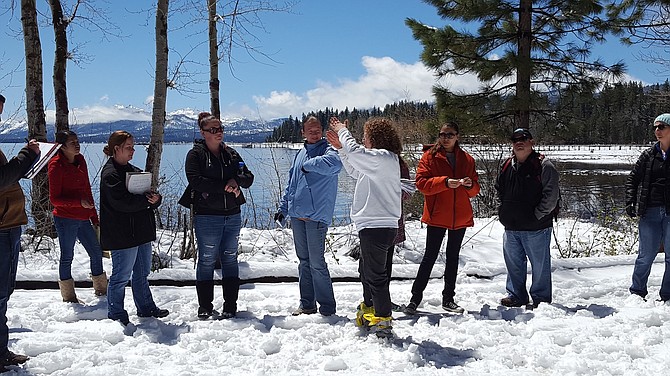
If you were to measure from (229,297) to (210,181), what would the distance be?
1.12 m

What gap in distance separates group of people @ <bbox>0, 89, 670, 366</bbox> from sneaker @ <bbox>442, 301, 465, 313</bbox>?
1cm

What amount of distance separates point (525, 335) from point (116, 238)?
3.57 meters

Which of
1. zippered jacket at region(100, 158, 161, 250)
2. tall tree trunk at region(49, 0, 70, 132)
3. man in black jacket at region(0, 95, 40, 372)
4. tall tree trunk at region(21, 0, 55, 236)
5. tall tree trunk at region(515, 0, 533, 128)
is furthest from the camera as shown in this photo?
tall tree trunk at region(515, 0, 533, 128)

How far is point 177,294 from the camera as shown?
5.31 meters

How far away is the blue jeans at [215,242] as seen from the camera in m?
4.50

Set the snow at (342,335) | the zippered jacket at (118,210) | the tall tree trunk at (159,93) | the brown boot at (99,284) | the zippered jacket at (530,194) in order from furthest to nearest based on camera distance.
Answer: the tall tree trunk at (159,93) < the brown boot at (99,284) < the zippered jacket at (530,194) < the zippered jacket at (118,210) < the snow at (342,335)

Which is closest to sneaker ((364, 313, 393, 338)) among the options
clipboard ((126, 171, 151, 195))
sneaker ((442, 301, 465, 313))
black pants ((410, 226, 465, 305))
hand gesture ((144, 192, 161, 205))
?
black pants ((410, 226, 465, 305))

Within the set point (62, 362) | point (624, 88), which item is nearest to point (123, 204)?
point (62, 362)

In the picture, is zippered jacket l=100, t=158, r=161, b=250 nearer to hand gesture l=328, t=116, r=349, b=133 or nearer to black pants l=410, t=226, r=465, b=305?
hand gesture l=328, t=116, r=349, b=133

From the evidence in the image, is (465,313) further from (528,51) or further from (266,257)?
(528,51)

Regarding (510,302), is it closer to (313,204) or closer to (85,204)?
(313,204)

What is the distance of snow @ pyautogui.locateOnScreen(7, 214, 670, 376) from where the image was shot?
3533 millimetres

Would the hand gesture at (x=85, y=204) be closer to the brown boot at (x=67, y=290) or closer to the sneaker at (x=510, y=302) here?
the brown boot at (x=67, y=290)

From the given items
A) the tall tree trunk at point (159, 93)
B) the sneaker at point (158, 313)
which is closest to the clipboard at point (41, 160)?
the sneaker at point (158, 313)
